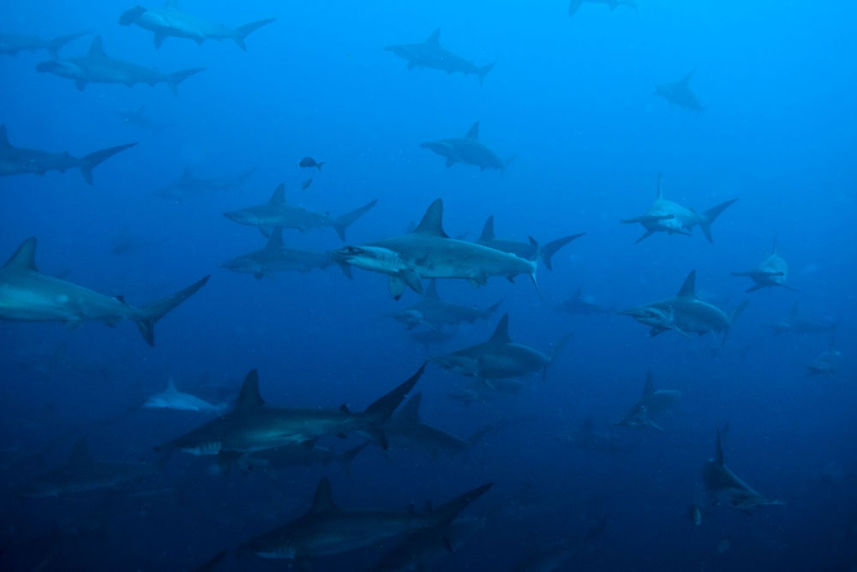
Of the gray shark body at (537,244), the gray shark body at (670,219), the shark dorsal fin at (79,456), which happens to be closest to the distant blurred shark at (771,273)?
the gray shark body at (670,219)

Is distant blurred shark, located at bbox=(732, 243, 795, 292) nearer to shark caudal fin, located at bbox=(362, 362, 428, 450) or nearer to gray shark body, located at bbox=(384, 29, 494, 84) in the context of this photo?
shark caudal fin, located at bbox=(362, 362, 428, 450)

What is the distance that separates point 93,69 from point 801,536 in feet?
71.7

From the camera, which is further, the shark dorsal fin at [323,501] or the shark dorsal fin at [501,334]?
the shark dorsal fin at [501,334]

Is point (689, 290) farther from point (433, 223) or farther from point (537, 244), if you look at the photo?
point (433, 223)

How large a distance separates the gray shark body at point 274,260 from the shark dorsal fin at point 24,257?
636cm

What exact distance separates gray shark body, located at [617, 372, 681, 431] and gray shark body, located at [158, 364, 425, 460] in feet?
17.2

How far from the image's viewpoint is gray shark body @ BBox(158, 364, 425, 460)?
5117mm

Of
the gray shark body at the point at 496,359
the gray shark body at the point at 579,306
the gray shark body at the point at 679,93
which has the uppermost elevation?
the gray shark body at the point at 679,93

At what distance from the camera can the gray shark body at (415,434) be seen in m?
8.28

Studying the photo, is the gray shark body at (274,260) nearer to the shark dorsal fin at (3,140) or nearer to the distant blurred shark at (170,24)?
the shark dorsal fin at (3,140)

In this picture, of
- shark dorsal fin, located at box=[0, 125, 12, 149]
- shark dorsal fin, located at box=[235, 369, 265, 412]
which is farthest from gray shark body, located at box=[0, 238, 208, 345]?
shark dorsal fin, located at box=[0, 125, 12, 149]

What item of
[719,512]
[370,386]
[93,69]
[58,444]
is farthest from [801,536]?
[93,69]

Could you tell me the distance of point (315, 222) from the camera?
1323 centimetres

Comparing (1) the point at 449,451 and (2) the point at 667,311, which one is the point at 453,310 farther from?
(2) the point at 667,311
